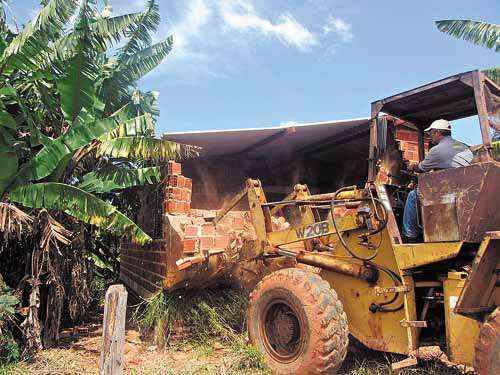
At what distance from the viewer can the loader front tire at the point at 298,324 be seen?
4.62m

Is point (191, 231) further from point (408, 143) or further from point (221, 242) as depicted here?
point (408, 143)

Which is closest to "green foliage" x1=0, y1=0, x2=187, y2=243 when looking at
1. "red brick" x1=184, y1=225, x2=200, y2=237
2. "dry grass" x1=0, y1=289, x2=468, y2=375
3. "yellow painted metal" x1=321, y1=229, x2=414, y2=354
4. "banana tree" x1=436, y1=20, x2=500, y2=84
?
"red brick" x1=184, y1=225, x2=200, y2=237

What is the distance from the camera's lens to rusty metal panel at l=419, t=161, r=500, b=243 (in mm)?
3920

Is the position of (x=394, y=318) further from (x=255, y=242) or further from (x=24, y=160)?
(x=24, y=160)

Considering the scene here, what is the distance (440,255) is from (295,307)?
158cm

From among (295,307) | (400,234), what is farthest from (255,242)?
(400,234)

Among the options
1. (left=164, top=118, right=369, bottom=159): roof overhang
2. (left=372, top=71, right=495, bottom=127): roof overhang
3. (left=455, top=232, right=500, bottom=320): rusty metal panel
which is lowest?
(left=455, top=232, right=500, bottom=320): rusty metal panel

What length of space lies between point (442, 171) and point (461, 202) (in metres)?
0.33

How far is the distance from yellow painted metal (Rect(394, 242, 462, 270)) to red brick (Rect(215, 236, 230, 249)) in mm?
3072

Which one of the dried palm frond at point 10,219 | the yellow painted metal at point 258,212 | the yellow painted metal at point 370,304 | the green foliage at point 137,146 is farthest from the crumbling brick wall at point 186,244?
the dried palm frond at point 10,219

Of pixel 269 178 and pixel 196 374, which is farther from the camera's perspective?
pixel 269 178

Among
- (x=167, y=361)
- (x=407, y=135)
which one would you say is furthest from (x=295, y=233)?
(x=167, y=361)

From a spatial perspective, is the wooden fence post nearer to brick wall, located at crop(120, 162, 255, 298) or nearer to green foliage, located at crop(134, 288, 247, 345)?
brick wall, located at crop(120, 162, 255, 298)

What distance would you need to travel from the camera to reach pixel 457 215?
4035 millimetres
